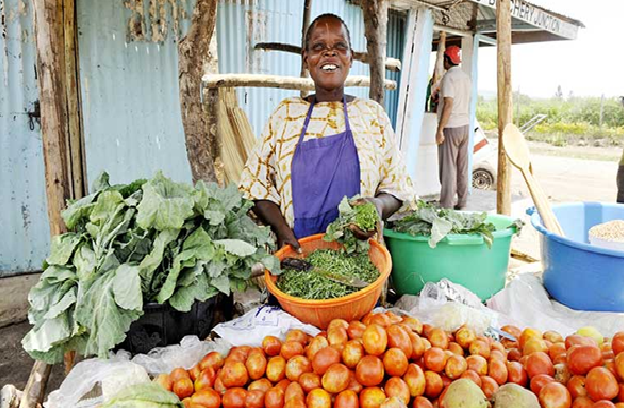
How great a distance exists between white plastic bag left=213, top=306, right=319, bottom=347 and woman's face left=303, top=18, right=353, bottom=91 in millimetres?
1120

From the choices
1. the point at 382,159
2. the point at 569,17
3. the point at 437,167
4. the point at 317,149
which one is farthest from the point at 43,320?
the point at 569,17

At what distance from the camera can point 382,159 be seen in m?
2.34

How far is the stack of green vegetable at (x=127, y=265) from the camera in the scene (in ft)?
5.41

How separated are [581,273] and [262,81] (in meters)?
2.58

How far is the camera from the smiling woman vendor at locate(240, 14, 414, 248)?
2238 millimetres

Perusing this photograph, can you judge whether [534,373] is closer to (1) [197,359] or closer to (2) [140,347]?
(1) [197,359]

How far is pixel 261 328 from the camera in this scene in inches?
71.2

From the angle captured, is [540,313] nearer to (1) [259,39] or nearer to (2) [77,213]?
(2) [77,213]

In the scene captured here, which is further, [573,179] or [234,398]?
[573,179]

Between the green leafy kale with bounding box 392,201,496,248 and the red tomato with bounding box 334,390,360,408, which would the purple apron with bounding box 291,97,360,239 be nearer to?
the green leafy kale with bounding box 392,201,496,248

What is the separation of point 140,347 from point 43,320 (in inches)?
14.5

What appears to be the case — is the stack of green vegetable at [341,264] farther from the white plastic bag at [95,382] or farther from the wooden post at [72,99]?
the wooden post at [72,99]

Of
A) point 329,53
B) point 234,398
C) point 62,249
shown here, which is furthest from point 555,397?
point 62,249

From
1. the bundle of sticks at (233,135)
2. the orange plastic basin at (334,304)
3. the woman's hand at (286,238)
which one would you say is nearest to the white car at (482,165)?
the bundle of sticks at (233,135)
